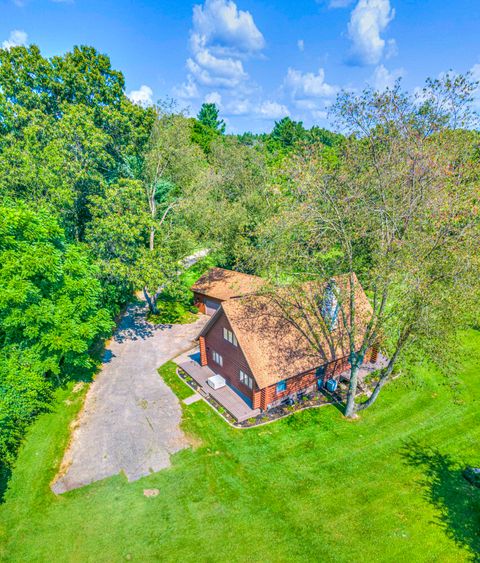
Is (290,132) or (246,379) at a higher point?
(290,132)

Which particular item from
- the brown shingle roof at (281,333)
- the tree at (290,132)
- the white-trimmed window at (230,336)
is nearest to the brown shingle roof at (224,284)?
the brown shingle roof at (281,333)

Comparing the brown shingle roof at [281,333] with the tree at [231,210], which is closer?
the brown shingle roof at [281,333]

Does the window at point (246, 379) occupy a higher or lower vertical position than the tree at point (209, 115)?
lower

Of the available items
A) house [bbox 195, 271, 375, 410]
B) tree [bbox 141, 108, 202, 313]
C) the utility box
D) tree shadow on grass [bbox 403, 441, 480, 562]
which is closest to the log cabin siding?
house [bbox 195, 271, 375, 410]

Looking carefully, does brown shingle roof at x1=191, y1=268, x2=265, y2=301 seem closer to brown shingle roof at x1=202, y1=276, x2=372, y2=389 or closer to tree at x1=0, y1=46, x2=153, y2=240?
brown shingle roof at x1=202, y1=276, x2=372, y2=389

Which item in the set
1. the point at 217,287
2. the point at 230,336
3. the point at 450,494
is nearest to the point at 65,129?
the point at 217,287

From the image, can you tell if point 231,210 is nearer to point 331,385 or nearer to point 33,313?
point 331,385

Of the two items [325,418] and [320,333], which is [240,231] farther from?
[325,418]

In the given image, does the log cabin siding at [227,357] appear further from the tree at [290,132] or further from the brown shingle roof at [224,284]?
the tree at [290,132]
